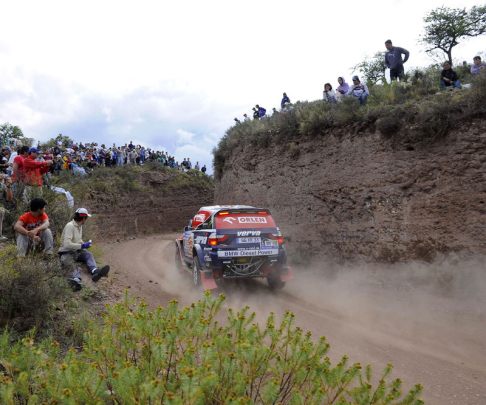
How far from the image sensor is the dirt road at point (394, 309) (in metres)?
5.50

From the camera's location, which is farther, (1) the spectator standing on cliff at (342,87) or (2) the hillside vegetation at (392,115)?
(1) the spectator standing on cliff at (342,87)

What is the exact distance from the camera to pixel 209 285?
9477 mm

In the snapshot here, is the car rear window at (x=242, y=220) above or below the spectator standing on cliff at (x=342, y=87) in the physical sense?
below

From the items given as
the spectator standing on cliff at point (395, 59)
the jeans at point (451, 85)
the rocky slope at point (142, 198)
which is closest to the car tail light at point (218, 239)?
the jeans at point (451, 85)

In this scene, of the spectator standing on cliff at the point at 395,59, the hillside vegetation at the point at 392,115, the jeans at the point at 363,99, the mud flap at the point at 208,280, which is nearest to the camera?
the mud flap at the point at 208,280

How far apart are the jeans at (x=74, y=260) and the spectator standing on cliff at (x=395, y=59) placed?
1222 cm

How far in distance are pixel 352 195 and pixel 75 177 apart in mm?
18967

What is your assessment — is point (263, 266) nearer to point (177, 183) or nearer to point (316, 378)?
point (316, 378)

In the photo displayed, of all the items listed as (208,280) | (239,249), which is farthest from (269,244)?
(208,280)

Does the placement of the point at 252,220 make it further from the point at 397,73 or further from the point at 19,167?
the point at 397,73

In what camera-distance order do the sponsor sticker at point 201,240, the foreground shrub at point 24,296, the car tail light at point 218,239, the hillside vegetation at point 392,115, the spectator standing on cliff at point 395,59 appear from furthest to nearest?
the spectator standing on cliff at point 395,59 < the hillside vegetation at point 392,115 < the sponsor sticker at point 201,240 < the car tail light at point 218,239 < the foreground shrub at point 24,296

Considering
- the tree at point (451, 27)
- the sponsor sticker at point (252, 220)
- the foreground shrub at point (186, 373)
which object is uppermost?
the tree at point (451, 27)

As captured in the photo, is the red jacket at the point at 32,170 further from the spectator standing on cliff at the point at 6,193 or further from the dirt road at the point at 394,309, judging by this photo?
the dirt road at the point at 394,309

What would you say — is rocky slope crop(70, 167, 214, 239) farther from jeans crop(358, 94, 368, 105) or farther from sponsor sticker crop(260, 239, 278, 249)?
sponsor sticker crop(260, 239, 278, 249)
